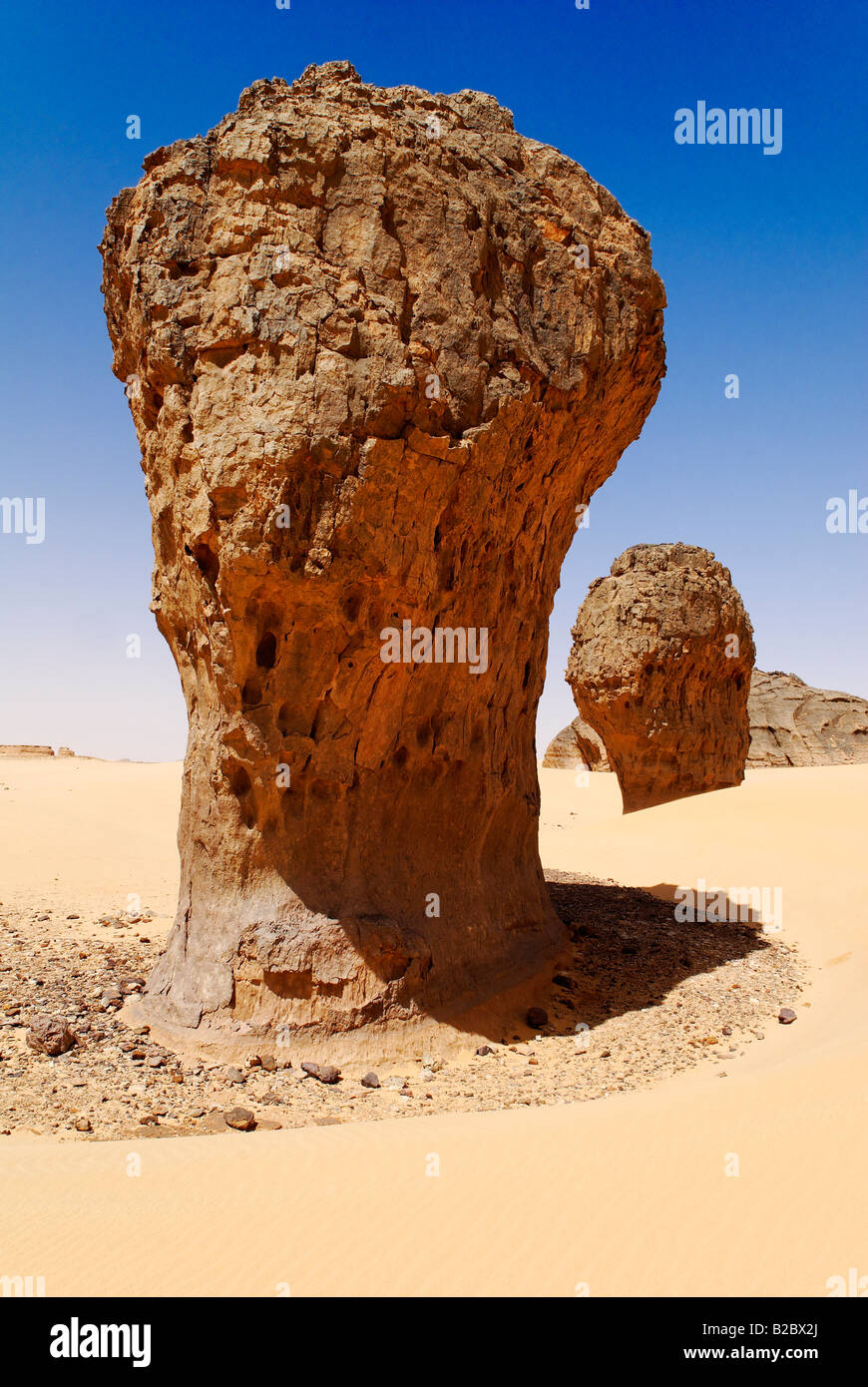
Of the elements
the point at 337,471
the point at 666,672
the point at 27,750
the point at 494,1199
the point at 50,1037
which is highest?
the point at 337,471

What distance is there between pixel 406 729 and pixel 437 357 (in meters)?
2.62

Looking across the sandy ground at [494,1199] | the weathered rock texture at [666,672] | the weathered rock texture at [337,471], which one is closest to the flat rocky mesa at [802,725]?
the weathered rock texture at [666,672]

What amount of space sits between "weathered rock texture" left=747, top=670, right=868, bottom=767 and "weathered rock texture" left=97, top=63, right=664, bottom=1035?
85.6 feet

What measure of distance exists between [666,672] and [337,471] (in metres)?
10.6

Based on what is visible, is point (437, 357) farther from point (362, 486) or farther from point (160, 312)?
point (160, 312)

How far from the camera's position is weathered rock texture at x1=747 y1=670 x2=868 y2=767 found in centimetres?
3031

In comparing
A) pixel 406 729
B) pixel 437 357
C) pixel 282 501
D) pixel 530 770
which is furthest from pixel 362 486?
pixel 530 770

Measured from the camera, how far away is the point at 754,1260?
2.85 meters

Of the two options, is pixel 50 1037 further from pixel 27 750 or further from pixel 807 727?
pixel 27 750

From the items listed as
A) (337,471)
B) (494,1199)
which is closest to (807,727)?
(337,471)

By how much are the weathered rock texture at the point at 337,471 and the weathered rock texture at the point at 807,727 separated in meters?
26.1

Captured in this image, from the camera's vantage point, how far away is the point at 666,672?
597 inches

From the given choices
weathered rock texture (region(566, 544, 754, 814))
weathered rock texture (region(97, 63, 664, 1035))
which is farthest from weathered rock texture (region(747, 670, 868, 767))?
weathered rock texture (region(97, 63, 664, 1035))
